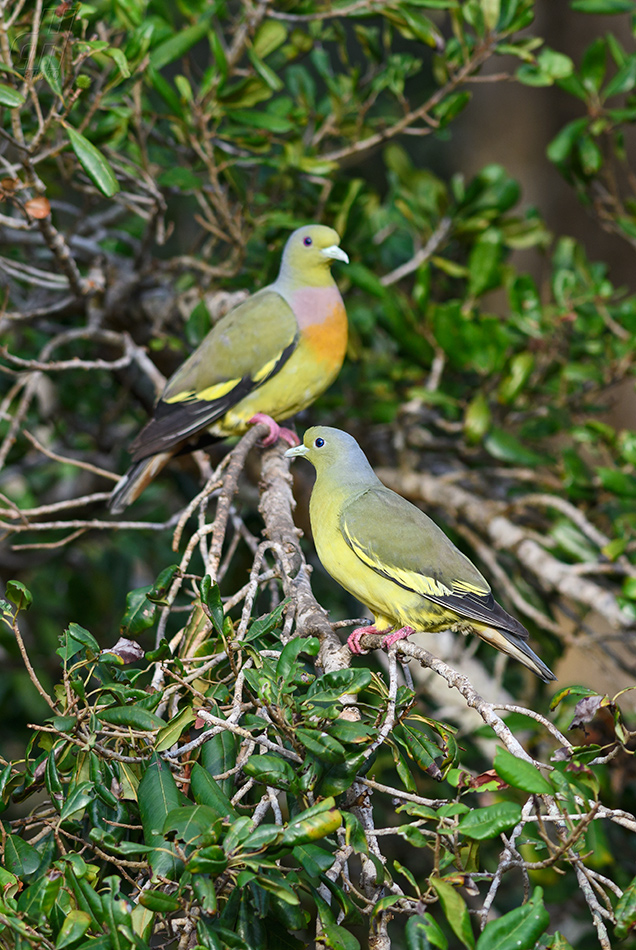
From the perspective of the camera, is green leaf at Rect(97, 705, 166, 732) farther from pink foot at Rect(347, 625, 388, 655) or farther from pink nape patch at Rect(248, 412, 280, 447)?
pink nape patch at Rect(248, 412, 280, 447)

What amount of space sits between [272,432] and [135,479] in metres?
0.54

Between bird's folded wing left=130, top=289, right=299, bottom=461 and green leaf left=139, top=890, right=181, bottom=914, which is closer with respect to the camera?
green leaf left=139, top=890, right=181, bottom=914

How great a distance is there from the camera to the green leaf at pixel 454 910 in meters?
1.06

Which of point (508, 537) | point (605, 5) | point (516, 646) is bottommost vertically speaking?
point (508, 537)

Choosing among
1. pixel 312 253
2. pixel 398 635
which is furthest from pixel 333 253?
pixel 398 635

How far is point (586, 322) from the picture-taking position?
11.8 feet

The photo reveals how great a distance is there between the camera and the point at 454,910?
1.09 meters

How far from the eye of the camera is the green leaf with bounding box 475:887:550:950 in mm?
1037

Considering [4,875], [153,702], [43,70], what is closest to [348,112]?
[43,70]

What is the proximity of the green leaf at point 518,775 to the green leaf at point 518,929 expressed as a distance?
5.0 inches

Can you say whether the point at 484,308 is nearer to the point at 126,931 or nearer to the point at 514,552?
the point at 514,552

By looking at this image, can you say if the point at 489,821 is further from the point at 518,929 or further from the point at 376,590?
the point at 376,590

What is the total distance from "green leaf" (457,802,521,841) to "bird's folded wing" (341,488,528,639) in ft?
2.74


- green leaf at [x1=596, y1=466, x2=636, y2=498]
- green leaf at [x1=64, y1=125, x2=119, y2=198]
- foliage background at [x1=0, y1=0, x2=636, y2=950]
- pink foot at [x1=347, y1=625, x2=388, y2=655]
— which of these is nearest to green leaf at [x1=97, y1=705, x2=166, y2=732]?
foliage background at [x1=0, y1=0, x2=636, y2=950]
